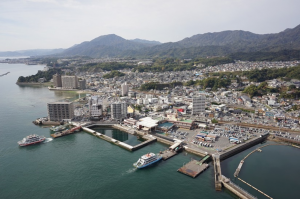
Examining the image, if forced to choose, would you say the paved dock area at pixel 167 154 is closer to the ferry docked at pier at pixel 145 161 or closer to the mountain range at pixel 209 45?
the ferry docked at pier at pixel 145 161

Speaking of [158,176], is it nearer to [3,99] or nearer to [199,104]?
[199,104]

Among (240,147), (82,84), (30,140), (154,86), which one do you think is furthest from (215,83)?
(30,140)

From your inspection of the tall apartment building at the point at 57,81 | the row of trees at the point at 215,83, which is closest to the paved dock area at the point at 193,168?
the row of trees at the point at 215,83

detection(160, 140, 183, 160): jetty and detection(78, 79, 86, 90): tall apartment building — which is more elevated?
detection(78, 79, 86, 90): tall apartment building

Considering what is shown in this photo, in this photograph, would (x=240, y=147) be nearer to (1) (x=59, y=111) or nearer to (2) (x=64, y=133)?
(2) (x=64, y=133)

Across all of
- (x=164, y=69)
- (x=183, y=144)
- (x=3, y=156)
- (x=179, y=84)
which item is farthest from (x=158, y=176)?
(x=164, y=69)

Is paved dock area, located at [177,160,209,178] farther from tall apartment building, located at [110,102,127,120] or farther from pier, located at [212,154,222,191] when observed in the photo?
tall apartment building, located at [110,102,127,120]

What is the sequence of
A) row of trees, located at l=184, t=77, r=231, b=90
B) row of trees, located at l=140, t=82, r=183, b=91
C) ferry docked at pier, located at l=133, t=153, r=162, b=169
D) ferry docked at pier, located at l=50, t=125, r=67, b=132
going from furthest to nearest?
1. row of trees, located at l=140, t=82, r=183, b=91
2. row of trees, located at l=184, t=77, r=231, b=90
3. ferry docked at pier, located at l=50, t=125, r=67, b=132
4. ferry docked at pier, located at l=133, t=153, r=162, b=169

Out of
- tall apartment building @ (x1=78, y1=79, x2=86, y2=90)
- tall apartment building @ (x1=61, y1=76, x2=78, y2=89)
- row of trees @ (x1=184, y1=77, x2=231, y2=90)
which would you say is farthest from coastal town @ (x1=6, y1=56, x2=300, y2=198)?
tall apartment building @ (x1=61, y1=76, x2=78, y2=89)
